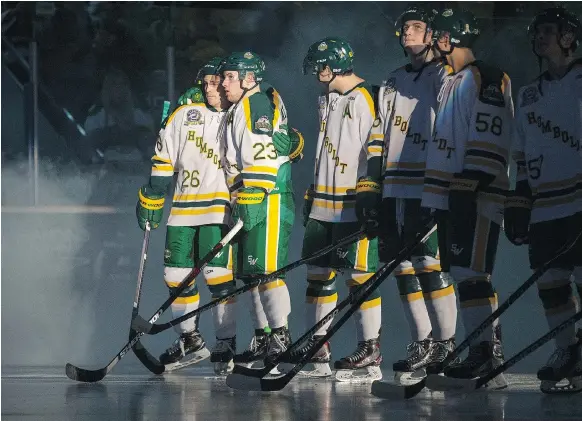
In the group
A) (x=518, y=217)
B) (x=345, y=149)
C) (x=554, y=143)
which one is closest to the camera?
(x=554, y=143)

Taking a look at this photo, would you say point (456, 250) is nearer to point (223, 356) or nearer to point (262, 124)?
point (262, 124)

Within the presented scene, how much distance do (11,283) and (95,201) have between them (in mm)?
769

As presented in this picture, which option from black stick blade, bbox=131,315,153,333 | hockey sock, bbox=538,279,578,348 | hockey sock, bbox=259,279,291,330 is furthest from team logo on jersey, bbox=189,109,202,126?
hockey sock, bbox=538,279,578,348

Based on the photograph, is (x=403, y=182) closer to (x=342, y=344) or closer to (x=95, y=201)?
(x=342, y=344)

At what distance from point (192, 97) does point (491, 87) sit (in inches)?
75.0

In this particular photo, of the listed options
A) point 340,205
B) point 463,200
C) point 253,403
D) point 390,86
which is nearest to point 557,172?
point 463,200

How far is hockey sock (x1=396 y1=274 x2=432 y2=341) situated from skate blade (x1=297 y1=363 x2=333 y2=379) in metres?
0.50

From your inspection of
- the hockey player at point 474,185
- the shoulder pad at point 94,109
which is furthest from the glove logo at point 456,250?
the shoulder pad at point 94,109

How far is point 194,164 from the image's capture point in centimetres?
718

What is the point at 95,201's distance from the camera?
31.4ft

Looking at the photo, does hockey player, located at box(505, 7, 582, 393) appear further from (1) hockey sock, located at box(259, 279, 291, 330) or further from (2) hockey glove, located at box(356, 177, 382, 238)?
(1) hockey sock, located at box(259, 279, 291, 330)

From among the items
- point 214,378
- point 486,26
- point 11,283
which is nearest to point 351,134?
point 214,378

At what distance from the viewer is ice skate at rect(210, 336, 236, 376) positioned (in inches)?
277

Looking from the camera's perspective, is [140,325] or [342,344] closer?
[140,325]
